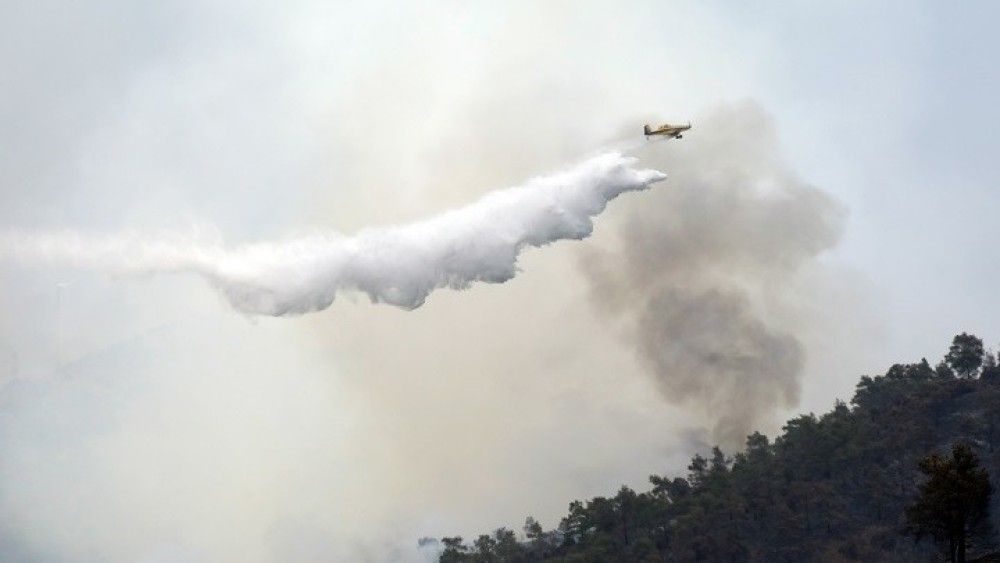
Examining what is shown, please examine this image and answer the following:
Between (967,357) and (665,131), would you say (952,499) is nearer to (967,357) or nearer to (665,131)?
(665,131)

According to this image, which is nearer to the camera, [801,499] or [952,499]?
[952,499]

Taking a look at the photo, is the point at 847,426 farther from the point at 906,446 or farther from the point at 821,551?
the point at 821,551

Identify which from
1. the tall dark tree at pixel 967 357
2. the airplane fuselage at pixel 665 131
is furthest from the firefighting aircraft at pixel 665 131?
the tall dark tree at pixel 967 357

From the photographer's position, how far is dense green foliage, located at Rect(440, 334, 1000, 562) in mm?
158750

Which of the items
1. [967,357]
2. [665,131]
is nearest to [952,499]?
[665,131]

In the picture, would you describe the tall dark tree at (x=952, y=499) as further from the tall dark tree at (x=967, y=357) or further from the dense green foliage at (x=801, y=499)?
the tall dark tree at (x=967, y=357)

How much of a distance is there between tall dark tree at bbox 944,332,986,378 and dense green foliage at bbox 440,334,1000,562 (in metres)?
3.73

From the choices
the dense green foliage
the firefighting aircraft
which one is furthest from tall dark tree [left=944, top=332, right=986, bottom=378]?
the firefighting aircraft

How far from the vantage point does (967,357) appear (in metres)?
197

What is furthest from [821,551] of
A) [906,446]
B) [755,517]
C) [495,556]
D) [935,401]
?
[495,556]

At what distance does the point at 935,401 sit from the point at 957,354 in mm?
20186

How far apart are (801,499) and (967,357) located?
4739 cm

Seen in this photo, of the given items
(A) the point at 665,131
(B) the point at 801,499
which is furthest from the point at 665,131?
(B) the point at 801,499

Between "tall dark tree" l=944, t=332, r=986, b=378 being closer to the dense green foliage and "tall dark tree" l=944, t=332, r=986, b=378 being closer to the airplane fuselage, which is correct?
the dense green foliage
